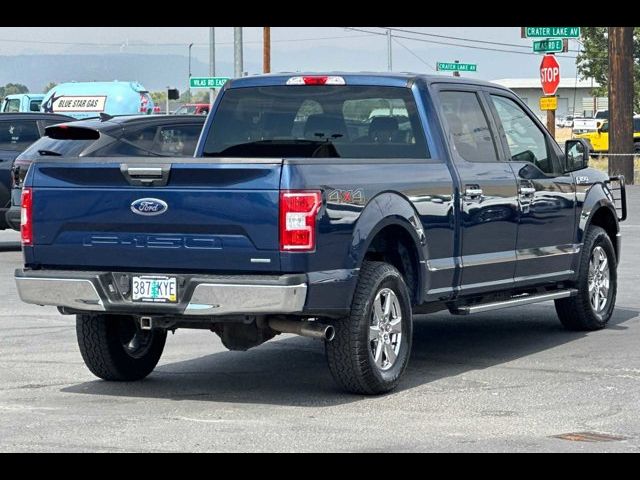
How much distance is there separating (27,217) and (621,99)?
92.2 feet

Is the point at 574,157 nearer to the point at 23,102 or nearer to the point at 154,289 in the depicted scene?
the point at 154,289

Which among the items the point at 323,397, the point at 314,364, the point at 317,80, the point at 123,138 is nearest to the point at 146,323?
the point at 323,397

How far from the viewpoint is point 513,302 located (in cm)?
1102

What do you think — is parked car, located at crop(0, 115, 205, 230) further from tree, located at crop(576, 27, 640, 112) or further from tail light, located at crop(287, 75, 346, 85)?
tree, located at crop(576, 27, 640, 112)

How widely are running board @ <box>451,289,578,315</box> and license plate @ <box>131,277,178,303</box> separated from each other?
8.02 ft

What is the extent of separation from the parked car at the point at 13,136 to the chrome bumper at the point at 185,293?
11189 millimetres

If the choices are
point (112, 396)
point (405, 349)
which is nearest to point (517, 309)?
point (405, 349)

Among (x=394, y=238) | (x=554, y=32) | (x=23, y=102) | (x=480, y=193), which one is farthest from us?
(x=23, y=102)

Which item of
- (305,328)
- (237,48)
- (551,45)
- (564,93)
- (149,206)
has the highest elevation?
(564,93)

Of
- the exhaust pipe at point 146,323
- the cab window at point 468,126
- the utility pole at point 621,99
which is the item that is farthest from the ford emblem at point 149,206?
the utility pole at point 621,99

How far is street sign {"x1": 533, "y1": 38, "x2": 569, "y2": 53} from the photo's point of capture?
27469 millimetres

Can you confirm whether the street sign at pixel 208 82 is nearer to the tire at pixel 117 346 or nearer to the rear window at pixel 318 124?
the rear window at pixel 318 124

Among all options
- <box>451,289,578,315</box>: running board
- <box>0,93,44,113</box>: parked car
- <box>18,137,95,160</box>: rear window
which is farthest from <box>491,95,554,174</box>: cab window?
<box>0,93,44,113</box>: parked car
